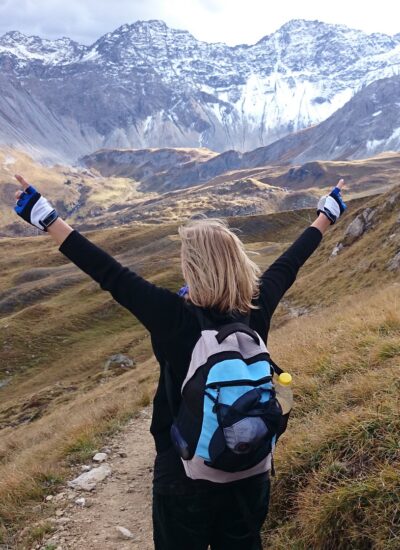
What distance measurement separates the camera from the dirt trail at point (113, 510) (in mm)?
7195

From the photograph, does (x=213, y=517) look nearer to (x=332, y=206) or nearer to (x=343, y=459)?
(x=343, y=459)

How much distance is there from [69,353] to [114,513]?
41707 millimetres

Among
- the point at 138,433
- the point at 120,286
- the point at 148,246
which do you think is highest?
the point at 120,286

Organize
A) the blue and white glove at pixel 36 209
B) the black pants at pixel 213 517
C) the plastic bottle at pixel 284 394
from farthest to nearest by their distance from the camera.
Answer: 1. the blue and white glove at pixel 36 209
2. the plastic bottle at pixel 284 394
3. the black pants at pixel 213 517

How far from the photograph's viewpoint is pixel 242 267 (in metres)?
4.31

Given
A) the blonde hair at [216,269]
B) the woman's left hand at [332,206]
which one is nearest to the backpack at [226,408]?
the blonde hair at [216,269]

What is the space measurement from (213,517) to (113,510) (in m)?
4.55

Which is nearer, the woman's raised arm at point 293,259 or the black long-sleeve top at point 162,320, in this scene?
the black long-sleeve top at point 162,320

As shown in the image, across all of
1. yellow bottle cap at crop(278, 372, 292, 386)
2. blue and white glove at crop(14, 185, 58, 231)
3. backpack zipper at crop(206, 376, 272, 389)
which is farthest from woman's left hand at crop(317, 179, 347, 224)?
blue and white glove at crop(14, 185, 58, 231)

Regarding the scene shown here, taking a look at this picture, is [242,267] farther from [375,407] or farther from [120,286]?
[375,407]

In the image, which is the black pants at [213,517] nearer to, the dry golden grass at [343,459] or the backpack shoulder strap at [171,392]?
the backpack shoulder strap at [171,392]

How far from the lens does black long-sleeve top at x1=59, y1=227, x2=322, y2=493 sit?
13.4 feet

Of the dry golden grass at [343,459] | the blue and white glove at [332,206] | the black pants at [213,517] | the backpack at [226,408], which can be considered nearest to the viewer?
the backpack at [226,408]

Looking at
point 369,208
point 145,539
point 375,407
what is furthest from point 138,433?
point 369,208
